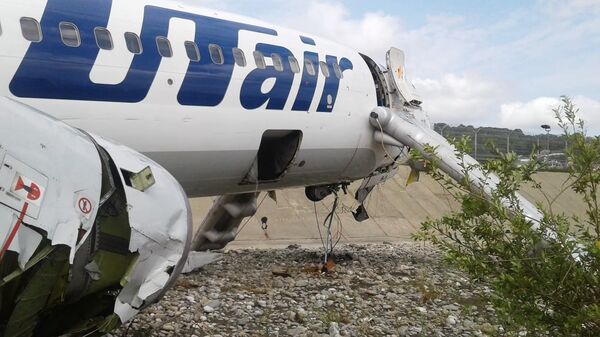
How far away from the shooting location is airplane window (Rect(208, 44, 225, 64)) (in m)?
8.12

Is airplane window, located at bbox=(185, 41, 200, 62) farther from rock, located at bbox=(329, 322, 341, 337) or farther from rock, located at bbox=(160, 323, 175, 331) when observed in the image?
rock, located at bbox=(329, 322, 341, 337)

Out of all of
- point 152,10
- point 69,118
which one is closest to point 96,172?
point 69,118

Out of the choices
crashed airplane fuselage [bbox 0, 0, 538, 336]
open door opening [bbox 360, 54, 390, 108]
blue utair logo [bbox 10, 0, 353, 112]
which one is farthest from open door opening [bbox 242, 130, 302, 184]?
open door opening [bbox 360, 54, 390, 108]

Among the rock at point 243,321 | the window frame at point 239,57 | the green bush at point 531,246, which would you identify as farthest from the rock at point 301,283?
the green bush at point 531,246

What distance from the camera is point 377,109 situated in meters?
11.2

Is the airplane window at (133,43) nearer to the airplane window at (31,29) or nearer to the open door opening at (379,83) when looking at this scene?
the airplane window at (31,29)

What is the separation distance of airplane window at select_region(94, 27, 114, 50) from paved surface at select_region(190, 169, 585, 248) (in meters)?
10.3

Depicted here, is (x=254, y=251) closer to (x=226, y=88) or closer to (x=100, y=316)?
(x=226, y=88)

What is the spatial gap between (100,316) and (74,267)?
0.59 m

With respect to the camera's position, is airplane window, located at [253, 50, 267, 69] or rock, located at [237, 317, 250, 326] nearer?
rock, located at [237, 317, 250, 326]

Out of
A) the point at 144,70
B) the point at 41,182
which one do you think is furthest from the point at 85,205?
the point at 144,70

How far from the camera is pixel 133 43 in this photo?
23.5 feet

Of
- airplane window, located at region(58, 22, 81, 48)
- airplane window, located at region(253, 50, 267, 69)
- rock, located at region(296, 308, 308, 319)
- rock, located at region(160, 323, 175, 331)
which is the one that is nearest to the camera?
airplane window, located at region(58, 22, 81, 48)

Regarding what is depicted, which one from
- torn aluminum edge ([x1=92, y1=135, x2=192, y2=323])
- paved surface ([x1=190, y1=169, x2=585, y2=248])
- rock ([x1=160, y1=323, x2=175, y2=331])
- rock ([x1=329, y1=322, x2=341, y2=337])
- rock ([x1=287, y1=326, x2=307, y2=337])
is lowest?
paved surface ([x1=190, y1=169, x2=585, y2=248])
